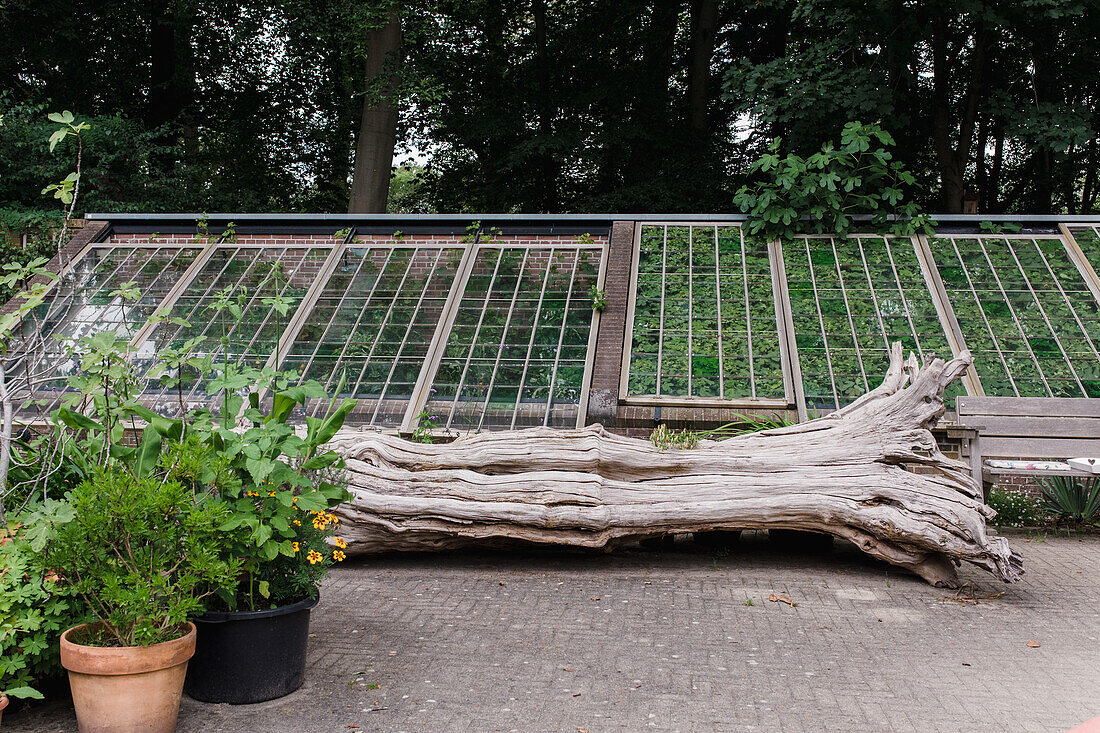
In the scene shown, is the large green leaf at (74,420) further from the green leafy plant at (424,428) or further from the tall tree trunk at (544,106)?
the tall tree trunk at (544,106)

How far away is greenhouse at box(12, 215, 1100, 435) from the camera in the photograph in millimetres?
8125

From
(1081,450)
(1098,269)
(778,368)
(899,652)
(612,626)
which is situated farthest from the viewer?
(1098,269)

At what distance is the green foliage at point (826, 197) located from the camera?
967 centimetres

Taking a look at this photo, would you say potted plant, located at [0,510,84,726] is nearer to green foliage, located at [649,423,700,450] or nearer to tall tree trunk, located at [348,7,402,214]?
green foliage, located at [649,423,700,450]

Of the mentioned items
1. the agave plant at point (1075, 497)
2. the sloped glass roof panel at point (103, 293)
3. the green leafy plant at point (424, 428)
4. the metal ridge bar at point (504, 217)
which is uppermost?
the metal ridge bar at point (504, 217)

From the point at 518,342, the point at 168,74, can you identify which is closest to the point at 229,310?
the point at 518,342

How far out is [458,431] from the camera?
7.80 metres

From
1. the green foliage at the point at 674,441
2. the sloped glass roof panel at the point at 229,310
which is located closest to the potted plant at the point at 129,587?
the green foliage at the point at 674,441

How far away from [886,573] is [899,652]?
1.91 metres

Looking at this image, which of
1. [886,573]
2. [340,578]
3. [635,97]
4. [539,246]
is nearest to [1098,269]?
[886,573]

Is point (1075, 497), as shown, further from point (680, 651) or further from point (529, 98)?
point (529, 98)

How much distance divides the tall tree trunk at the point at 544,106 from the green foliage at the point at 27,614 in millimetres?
16546

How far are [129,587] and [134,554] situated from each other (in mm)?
169

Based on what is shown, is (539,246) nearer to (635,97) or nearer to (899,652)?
(899,652)
